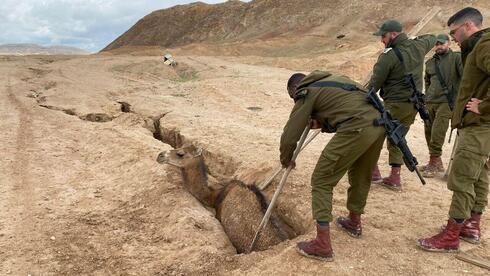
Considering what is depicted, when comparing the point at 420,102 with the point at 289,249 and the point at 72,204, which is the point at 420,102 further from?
the point at 72,204

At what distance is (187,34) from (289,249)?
38187 millimetres

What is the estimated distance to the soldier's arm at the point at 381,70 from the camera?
5031mm

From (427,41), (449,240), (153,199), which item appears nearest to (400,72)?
(427,41)

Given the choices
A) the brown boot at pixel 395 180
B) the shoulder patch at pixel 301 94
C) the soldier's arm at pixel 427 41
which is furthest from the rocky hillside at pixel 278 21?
the shoulder patch at pixel 301 94

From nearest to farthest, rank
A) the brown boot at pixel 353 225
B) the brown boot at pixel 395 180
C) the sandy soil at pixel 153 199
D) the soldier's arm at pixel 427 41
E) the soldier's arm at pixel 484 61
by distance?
the soldier's arm at pixel 484 61 < the sandy soil at pixel 153 199 < the brown boot at pixel 353 225 < the soldier's arm at pixel 427 41 < the brown boot at pixel 395 180

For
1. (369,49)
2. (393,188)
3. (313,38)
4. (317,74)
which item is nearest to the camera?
(317,74)

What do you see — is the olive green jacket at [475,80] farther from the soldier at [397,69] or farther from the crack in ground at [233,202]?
the crack in ground at [233,202]

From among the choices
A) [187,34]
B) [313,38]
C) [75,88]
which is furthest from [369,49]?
[187,34]

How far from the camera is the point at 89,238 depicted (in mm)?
4574

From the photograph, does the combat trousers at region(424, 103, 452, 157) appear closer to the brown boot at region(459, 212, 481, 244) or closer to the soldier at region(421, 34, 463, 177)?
the soldier at region(421, 34, 463, 177)

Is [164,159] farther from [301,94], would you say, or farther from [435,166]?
[435,166]

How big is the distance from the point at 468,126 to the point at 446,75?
2.32m

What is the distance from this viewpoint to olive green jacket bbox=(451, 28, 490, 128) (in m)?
3.51

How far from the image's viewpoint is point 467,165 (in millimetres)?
3701
